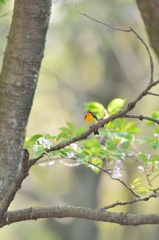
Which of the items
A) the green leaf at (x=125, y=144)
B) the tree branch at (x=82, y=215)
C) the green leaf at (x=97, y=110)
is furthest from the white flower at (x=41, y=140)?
the green leaf at (x=97, y=110)

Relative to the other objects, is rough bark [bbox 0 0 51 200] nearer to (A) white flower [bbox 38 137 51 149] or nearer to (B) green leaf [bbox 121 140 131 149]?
(A) white flower [bbox 38 137 51 149]

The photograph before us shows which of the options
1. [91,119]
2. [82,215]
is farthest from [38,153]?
[91,119]

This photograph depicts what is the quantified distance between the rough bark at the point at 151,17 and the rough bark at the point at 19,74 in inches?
32.0

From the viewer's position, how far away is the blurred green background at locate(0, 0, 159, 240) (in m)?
11.9

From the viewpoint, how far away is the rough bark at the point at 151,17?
190 centimetres

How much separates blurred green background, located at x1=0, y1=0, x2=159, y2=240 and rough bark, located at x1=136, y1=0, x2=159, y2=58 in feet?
30.0

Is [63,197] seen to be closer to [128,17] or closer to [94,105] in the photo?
[128,17]

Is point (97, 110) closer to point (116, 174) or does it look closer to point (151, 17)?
point (116, 174)

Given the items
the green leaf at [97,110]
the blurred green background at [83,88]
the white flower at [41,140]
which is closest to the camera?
the white flower at [41,140]

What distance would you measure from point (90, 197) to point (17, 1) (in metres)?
10.8

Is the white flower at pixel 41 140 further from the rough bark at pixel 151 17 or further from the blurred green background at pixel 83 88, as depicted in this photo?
the blurred green background at pixel 83 88

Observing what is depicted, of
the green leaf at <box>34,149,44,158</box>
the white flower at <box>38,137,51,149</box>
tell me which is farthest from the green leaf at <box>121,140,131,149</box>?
the green leaf at <box>34,149,44,158</box>

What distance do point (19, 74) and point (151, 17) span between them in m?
0.91

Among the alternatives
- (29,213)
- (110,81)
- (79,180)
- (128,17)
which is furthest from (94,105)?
(79,180)
